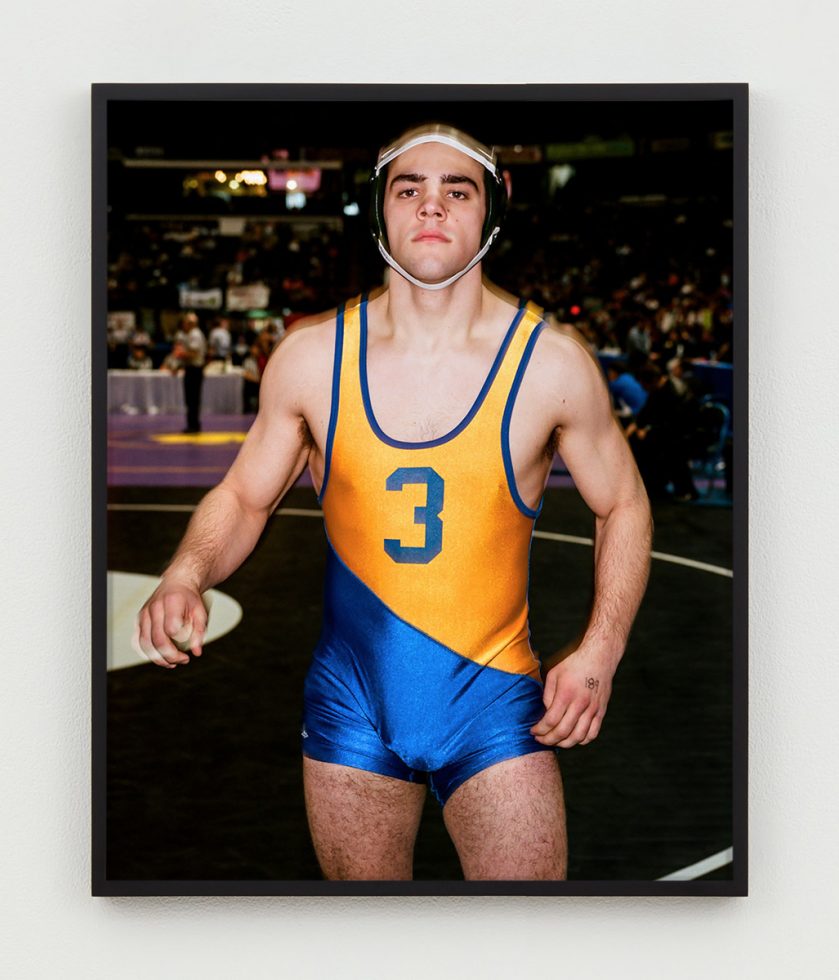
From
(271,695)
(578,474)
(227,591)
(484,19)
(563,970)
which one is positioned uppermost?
(484,19)

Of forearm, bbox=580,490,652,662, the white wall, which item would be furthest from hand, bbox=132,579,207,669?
forearm, bbox=580,490,652,662

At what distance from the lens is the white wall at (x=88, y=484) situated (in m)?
2.35

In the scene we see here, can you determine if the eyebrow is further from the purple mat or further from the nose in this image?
the purple mat

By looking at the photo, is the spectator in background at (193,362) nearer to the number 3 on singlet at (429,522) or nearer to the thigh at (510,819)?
the number 3 on singlet at (429,522)

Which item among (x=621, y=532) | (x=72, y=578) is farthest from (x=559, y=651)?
(x=72, y=578)

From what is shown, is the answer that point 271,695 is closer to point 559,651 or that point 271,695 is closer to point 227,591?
point 227,591

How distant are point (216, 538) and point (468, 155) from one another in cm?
Answer: 77

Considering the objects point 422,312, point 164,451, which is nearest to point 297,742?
point 164,451

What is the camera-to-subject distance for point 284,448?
7.72ft

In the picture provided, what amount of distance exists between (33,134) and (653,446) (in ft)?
3.87

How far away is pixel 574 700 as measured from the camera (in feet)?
7.64

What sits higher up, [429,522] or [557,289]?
[557,289]

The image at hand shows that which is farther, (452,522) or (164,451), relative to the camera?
(164,451)

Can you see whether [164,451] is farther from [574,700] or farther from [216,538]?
[574,700]
